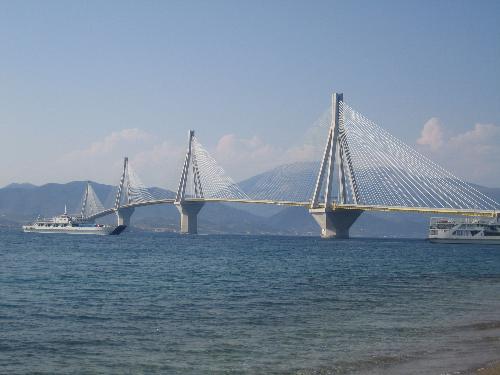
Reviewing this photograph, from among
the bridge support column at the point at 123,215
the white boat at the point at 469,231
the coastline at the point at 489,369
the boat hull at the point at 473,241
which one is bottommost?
the coastline at the point at 489,369

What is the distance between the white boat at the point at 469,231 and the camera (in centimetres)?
9794

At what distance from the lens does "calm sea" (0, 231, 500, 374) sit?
604 inches

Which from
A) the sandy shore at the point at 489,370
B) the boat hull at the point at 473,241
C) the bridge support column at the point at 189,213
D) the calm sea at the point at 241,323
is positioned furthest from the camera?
the bridge support column at the point at 189,213

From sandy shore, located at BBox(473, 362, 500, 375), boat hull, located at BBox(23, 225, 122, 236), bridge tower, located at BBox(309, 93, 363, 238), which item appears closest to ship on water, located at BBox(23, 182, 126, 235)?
boat hull, located at BBox(23, 225, 122, 236)

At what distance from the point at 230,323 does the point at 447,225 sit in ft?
276

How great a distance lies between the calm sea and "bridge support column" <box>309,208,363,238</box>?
174ft

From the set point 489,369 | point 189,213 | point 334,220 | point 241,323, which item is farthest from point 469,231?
point 489,369

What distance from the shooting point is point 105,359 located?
15.6 metres

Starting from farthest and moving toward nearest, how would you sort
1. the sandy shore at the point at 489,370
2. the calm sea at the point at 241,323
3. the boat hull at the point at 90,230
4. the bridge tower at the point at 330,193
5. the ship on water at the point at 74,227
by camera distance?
the ship on water at the point at 74,227
the boat hull at the point at 90,230
the bridge tower at the point at 330,193
the calm sea at the point at 241,323
the sandy shore at the point at 489,370

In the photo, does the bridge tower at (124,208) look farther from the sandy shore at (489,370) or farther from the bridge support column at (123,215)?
the sandy shore at (489,370)

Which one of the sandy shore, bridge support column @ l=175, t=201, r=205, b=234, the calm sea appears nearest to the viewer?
the sandy shore

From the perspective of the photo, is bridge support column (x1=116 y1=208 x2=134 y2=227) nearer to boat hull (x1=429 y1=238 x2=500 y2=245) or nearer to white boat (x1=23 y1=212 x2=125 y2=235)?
white boat (x1=23 y1=212 x2=125 y2=235)

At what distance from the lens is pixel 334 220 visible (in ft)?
305

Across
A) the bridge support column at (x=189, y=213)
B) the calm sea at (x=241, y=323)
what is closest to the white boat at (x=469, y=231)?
the bridge support column at (x=189, y=213)
